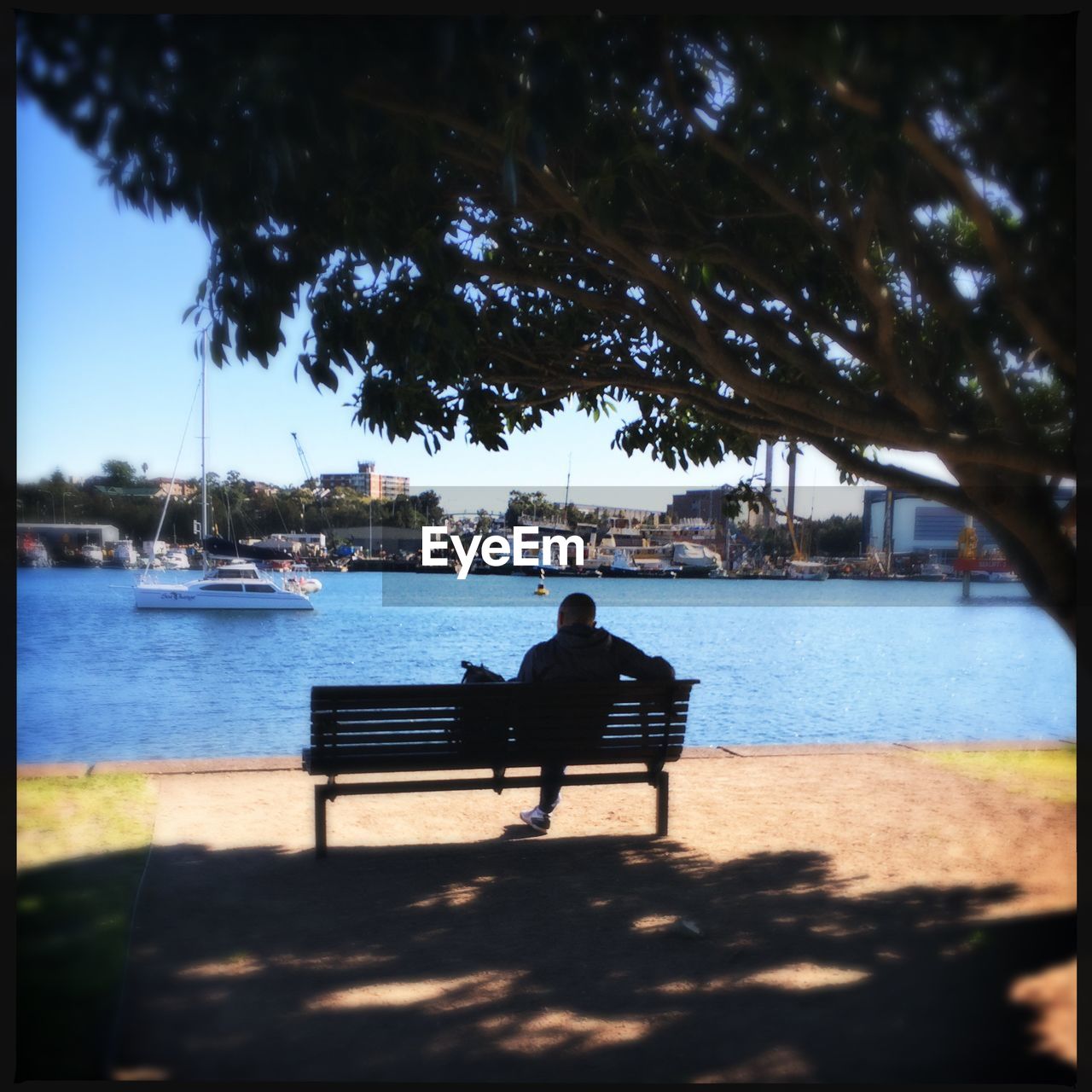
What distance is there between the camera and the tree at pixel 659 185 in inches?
148

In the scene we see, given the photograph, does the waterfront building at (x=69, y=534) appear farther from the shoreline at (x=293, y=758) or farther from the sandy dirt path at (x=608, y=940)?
the sandy dirt path at (x=608, y=940)

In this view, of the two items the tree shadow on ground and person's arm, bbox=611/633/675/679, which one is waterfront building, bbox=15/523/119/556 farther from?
person's arm, bbox=611/633/675/679

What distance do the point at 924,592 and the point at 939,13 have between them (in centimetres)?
2668

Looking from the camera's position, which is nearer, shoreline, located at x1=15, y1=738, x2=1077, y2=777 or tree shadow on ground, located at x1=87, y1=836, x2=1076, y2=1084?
tree shadow on ground, located at x1=87, y1=836, x2=1076, y2=1084

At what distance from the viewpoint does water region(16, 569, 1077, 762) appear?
Result: 2008cm

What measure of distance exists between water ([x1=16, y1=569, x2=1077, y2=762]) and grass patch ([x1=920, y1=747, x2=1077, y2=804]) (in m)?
1.51

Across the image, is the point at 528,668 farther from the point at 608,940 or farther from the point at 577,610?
the point at 608,940

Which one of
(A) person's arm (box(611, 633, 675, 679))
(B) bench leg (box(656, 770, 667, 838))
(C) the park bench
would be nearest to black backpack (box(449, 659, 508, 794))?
(C) the park bench

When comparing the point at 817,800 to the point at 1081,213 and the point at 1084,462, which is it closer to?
the point at 1084,462

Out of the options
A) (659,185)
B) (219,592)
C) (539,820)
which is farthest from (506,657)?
(659,185)

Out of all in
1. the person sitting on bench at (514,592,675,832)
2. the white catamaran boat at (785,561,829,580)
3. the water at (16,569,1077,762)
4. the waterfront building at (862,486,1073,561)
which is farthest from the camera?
the white catamaran boat at (785,561,829,580)

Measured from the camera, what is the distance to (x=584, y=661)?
617 centimetres

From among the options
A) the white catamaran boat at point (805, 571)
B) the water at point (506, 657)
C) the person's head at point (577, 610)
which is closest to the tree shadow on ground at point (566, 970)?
the person's head at point (577, 610)

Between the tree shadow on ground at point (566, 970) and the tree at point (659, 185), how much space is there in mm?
1674
